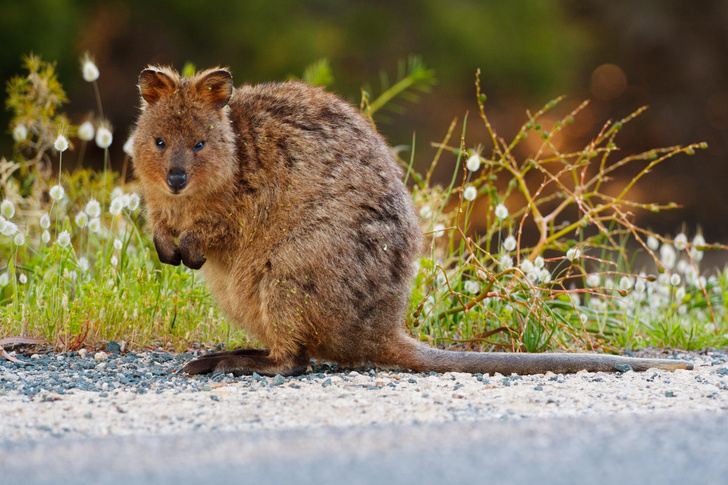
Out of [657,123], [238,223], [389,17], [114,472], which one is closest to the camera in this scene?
[114,472]

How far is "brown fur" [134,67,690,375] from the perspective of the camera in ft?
14.0

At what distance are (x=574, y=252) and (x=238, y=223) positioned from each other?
1.90 meters

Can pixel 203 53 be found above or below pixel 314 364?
above

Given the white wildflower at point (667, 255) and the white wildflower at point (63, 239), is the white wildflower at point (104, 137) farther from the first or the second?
the white wildflower at point (667, 255)

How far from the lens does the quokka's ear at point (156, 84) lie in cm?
449

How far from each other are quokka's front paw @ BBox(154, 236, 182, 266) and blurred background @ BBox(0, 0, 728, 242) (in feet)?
16.7

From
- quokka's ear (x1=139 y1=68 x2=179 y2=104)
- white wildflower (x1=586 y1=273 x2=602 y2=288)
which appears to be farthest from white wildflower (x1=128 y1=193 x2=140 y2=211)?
white wildflower (x1=586 y1=273 x2=602 y2=288)

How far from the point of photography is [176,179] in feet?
14.0

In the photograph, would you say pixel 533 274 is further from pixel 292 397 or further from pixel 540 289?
pixel 292 397

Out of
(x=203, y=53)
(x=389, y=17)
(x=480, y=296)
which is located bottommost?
(x=480, y=296)

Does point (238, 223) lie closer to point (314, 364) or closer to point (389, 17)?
point (314, 364)

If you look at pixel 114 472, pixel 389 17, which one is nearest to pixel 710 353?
pixel 114 472

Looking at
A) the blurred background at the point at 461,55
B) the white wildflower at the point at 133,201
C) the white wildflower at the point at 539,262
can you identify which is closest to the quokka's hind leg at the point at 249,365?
the white wildflower at the point at 133,201

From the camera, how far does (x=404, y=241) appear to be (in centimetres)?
448
